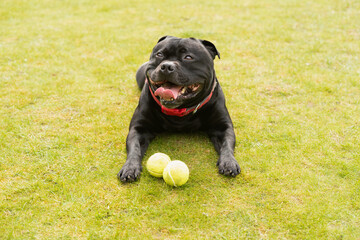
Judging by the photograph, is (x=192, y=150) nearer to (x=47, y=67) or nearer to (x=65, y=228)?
(x=65, y=228)

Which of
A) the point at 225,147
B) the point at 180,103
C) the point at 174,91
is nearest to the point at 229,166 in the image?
the point at 225,147

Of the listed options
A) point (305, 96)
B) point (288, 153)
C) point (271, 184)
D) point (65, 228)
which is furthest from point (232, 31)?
point (65, 228)

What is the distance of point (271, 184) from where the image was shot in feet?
11.4

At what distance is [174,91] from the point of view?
3834 millimetres

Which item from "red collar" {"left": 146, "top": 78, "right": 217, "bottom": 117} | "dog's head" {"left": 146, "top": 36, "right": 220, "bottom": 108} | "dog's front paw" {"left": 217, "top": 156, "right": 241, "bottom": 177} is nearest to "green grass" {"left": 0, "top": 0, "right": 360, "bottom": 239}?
"dog's front paw" {"left": 217, "top": 156, "right": 241, "bottom": 177}

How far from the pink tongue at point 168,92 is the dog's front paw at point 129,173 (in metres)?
0.81

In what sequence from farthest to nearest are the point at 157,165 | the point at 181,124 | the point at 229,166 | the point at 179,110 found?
the point at 181,124 → the point at 179,110 → the point at 229,166 → the point at 157,165

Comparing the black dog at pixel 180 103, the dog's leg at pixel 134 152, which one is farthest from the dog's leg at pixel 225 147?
the dog's leg at pixel 134 152

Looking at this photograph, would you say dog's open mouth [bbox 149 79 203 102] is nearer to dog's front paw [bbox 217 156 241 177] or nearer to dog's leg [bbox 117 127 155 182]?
dog's leg [bbox 117 127 155 182]

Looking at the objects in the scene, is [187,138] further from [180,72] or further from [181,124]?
[180,72]

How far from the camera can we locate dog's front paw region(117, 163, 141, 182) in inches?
136

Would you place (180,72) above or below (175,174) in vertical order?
above

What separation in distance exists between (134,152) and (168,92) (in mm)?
755

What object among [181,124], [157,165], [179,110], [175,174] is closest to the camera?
[175,174]
